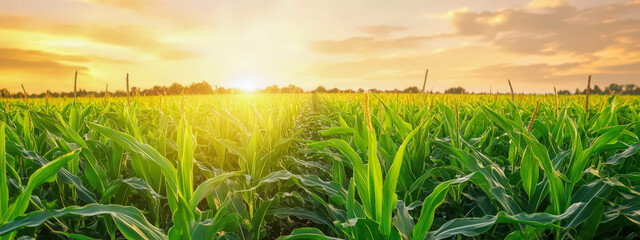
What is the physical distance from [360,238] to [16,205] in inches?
46.2

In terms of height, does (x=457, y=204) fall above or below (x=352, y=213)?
below

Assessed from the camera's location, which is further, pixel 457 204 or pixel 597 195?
pixel 457 204

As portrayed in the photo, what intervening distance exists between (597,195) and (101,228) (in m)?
2.55

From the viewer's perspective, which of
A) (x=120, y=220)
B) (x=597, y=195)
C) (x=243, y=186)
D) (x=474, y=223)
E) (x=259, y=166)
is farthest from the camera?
(x=259, y=166)

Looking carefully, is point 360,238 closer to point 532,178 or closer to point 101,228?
point 532,178

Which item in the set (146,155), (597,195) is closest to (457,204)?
(597,195)

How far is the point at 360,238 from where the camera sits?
4.03 ft

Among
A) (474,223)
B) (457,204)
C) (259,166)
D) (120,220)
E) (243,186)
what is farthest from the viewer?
(259,166)

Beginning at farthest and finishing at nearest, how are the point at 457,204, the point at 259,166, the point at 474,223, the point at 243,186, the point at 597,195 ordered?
1. the point at 259,166
2. the point at 243,186
3. the point at 457,204
4. the point at 597,195
5. the point at 474,223

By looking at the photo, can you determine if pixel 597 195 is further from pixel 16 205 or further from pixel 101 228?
pixel 101 228

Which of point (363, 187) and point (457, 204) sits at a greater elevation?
point (363, 187)

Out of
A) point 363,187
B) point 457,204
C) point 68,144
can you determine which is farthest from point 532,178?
point 68,144

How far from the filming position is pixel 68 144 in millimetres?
1994

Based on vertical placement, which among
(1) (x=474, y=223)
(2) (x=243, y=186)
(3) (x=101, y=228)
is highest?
(1) (x=474, y=223)
